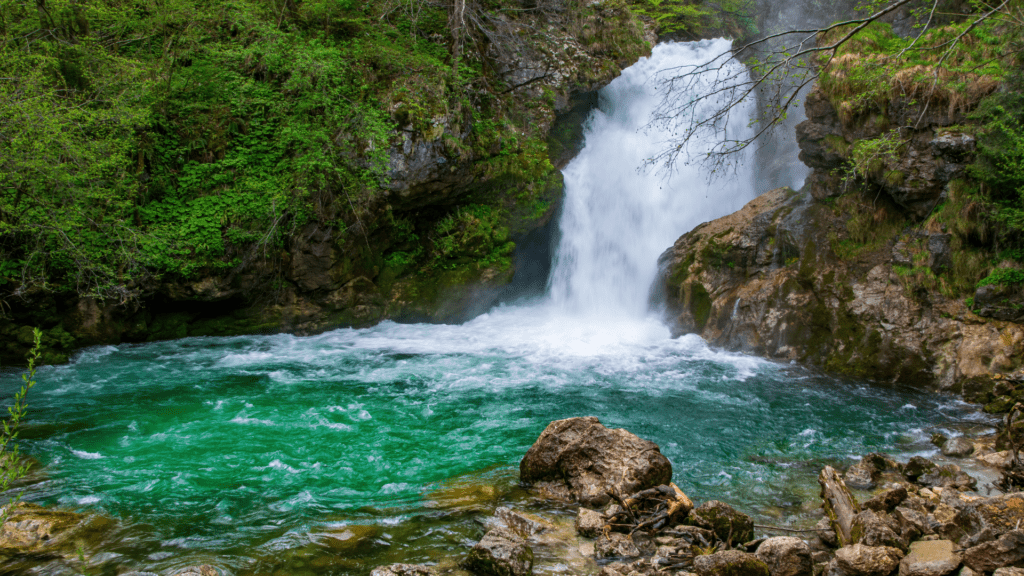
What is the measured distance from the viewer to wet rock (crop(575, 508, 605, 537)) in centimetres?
431

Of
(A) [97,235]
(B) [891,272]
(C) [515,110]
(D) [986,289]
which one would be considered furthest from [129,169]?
(D) [986,289]

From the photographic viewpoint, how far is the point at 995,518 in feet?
11.0

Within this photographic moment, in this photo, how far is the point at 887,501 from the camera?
14.0 ft

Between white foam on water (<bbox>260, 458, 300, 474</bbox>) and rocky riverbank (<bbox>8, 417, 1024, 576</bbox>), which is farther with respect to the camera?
white foam on water (<bbox>260, 458, 300, 474</bbox>)

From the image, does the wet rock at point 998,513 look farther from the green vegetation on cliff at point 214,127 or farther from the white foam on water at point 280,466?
the green vegetation on cliff at point 214,127

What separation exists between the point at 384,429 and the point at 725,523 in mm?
4342

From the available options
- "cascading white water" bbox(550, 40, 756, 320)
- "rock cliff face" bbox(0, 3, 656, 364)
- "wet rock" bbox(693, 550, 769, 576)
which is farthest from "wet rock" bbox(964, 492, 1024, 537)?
"rock cliff face" bbox(0, 3, 656, 364)

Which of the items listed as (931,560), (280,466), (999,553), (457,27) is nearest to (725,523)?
(931,560)

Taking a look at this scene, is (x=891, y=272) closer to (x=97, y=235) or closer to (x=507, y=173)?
(x=507, y=173)

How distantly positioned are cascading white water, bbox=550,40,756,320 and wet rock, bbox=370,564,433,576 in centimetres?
1073

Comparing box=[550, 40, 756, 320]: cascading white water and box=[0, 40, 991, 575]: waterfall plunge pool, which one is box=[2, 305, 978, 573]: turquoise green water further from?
box=[550, 40, 756, 320]: cascading white water

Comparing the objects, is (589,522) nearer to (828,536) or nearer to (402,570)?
(402,570)

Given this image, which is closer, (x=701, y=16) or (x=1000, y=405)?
(x=1000, y=405)

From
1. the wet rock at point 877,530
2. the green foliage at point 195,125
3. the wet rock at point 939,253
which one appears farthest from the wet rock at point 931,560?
the green foliage at point 195,125
